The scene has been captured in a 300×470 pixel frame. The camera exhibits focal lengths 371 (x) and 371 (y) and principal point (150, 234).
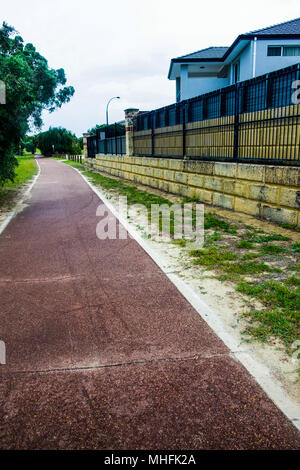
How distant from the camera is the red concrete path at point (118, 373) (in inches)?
96.0

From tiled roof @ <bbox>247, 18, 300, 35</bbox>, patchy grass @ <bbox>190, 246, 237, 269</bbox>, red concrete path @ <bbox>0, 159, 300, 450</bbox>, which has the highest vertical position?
tiled roof @ <bbox>247, 18, 300, 35</bbox>

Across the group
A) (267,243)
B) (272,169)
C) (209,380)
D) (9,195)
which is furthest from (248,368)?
(9,195)

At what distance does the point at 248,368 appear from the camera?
10.1 ft

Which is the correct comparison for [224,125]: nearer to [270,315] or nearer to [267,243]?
[267,243]

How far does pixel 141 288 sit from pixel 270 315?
1.70 m

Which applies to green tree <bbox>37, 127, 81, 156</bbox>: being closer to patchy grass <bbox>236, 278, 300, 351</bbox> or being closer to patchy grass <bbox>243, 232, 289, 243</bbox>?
patchy grass <bbox>243, 232, 289, 243</bbox>

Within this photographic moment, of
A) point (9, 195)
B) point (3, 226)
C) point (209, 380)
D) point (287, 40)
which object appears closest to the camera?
point (209, 380)

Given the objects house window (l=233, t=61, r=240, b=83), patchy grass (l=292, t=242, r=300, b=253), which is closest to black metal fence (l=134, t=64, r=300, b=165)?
patchy grass (l=292, t=242, r=300, b=253)

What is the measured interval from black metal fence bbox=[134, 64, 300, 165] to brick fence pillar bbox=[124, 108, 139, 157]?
560cm

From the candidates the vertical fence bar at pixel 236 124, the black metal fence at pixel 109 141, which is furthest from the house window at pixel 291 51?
the vertical fence bar at pixel 236 124

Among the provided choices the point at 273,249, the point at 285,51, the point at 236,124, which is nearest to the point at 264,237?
the point at 273,249

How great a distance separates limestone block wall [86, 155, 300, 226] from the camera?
7601mm

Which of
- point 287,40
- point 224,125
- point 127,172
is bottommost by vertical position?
point 127,172

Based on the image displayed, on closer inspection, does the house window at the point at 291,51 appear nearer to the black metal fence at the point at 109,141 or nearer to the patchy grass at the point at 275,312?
the black metal fence at the point at 109,141
